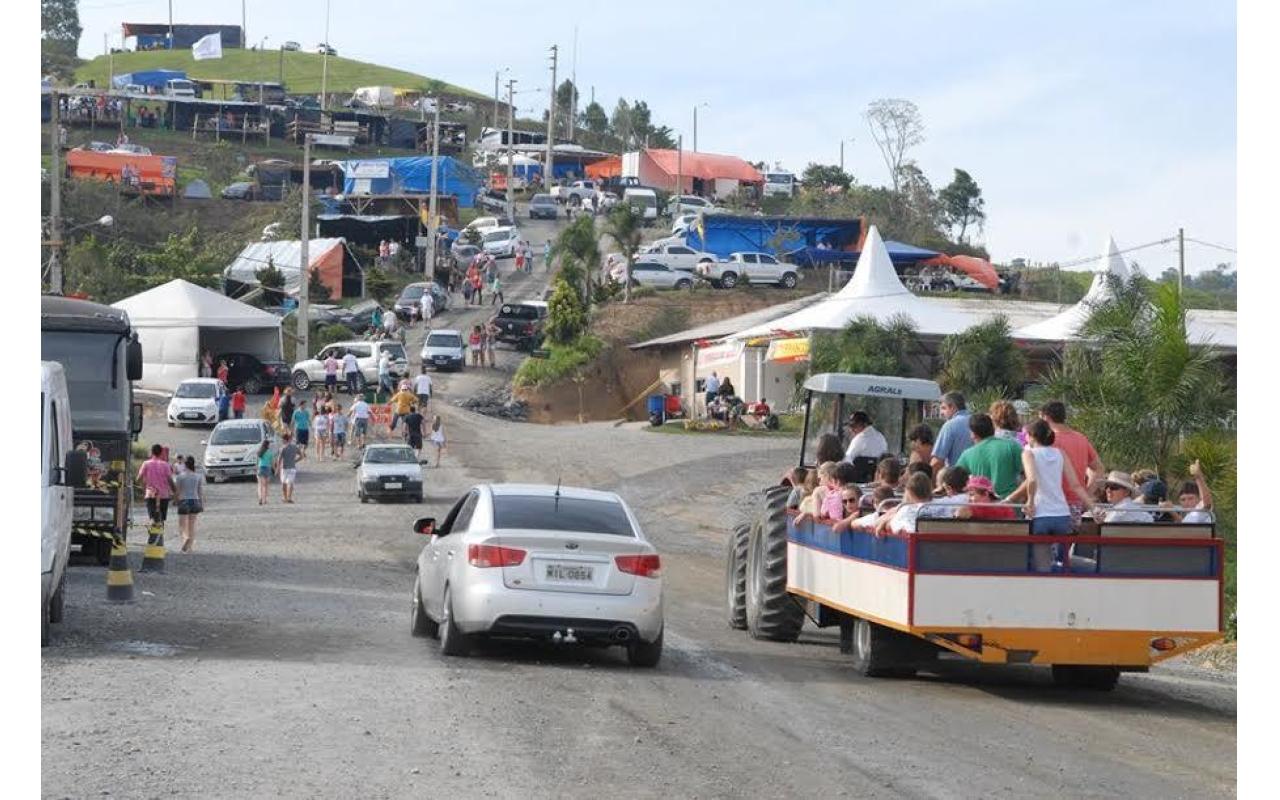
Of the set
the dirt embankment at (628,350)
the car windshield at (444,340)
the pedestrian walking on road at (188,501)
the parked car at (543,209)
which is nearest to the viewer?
the pedestrian walking on road at (188,501)

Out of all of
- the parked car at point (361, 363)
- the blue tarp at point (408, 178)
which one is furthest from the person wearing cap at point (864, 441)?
the blue tarp at point (408, 178)

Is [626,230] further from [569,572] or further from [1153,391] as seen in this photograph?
[569,572]

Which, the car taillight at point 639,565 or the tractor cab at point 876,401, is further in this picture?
the tractor cab at point 876,401

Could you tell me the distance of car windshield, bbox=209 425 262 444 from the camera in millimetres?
43094

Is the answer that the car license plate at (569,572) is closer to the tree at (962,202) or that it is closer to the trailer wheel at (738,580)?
the trailer wheel at (738,580)

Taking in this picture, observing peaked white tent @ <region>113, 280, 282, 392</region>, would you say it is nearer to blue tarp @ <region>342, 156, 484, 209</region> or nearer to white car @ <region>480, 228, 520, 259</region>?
white car @ <region>480, 228, 520, 259</region>

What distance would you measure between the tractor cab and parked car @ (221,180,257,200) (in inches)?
3654

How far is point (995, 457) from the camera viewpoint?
1535 cm

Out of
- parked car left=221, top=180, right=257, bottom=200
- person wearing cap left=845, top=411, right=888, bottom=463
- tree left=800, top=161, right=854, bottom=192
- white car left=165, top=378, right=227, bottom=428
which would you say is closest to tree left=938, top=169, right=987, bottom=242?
tree left=800, top=161, right=854, bottom=192

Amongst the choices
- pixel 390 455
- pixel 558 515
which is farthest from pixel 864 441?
pixel 390 455

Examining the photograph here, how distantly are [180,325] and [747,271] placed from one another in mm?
25311

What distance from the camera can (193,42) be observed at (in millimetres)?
196250

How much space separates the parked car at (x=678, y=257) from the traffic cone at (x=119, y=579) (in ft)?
182

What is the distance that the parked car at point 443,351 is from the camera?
61.8m
